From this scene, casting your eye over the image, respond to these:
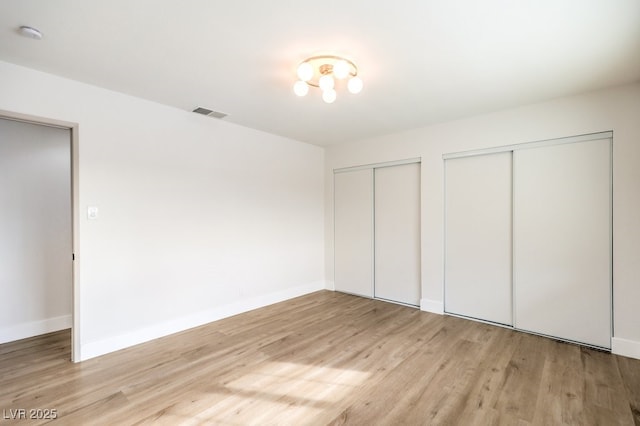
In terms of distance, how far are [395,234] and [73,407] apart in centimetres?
379

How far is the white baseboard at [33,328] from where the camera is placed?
3.10 meters

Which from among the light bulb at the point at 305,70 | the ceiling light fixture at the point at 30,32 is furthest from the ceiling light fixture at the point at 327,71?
the ceiling light fixture at the point at 30,32

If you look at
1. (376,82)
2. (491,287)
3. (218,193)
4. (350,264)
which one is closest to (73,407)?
(218,193)

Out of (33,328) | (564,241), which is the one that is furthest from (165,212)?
(564,241)

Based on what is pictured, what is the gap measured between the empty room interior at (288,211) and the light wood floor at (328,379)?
0.02 m

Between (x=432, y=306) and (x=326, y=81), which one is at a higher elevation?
(x=326, y=81)

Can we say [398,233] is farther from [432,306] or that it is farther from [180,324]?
[180,324]

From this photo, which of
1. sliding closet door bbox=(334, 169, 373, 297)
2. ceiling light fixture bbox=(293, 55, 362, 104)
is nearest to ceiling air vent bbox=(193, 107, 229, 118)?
ceiling light fixture bbox=(293, 55, 362, 104)

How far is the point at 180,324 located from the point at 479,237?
361 cm

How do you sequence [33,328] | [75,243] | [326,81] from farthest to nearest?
1. [33,328]
2. [75,243]
3. [326,81]

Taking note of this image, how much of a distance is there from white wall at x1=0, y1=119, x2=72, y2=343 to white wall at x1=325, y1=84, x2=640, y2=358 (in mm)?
4026

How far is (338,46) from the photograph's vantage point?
2129 mm

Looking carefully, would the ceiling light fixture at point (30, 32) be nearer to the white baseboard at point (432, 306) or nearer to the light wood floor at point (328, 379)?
the light wood floor at point (328, 379)

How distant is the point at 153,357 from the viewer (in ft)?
9.00
